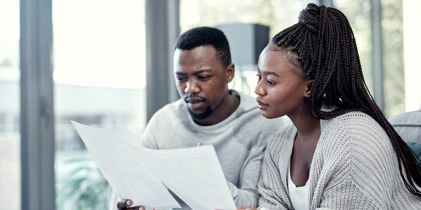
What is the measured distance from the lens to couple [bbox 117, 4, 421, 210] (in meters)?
1.33

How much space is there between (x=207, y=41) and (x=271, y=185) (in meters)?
0.54

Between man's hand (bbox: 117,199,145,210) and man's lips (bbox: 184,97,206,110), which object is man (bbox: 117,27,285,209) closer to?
man's lips (bbox: 184,97,206,110)

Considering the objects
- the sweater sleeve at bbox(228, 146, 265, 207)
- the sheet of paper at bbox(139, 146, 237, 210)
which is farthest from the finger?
the sweater sleeve at bbox(228, 146, 265, 207)

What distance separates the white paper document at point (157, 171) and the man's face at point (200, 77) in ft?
1.26

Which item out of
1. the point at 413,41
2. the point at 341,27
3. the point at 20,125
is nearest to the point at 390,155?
the point at 341,27

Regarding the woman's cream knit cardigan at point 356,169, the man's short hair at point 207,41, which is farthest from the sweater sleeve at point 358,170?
the man's short hair at point 207,41

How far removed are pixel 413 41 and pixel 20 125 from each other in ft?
11.5

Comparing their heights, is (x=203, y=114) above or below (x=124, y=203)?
above

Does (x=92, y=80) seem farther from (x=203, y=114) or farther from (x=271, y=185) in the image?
(x=271, y=185)

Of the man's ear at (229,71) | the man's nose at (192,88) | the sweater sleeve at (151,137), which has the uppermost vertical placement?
the man's ear at (229,71)

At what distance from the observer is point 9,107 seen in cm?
229

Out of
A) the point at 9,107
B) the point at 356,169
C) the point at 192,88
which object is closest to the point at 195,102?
the point at 192,88

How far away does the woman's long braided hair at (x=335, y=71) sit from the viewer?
4.64 ft

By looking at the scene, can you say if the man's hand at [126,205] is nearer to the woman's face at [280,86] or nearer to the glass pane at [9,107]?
the woman's face at [280,86]
